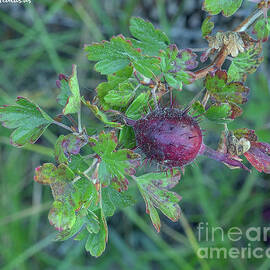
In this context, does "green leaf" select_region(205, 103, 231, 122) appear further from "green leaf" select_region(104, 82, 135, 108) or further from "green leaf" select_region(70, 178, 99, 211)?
"green leaf" select_region(70, 178, 99, 211)

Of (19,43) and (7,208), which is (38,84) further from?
(7,208)

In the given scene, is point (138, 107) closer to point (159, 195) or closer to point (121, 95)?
point (121, 95)

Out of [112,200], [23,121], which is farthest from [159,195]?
[23,121]

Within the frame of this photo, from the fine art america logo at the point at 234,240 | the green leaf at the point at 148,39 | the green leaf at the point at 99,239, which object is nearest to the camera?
the green leaf at the point at 99,239

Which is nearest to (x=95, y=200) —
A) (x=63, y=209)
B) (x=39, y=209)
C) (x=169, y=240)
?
(x=63, y=209)

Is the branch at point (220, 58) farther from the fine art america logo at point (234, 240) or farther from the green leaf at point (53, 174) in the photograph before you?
the fine art america logo at point (234, 240)

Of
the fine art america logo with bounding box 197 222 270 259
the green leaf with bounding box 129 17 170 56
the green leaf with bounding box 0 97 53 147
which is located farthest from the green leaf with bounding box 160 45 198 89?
the fine art america logo with bounding box 197 222 270 259

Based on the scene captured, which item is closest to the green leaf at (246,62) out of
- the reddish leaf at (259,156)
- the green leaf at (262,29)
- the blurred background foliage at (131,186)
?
the green leaf at (262,29)
